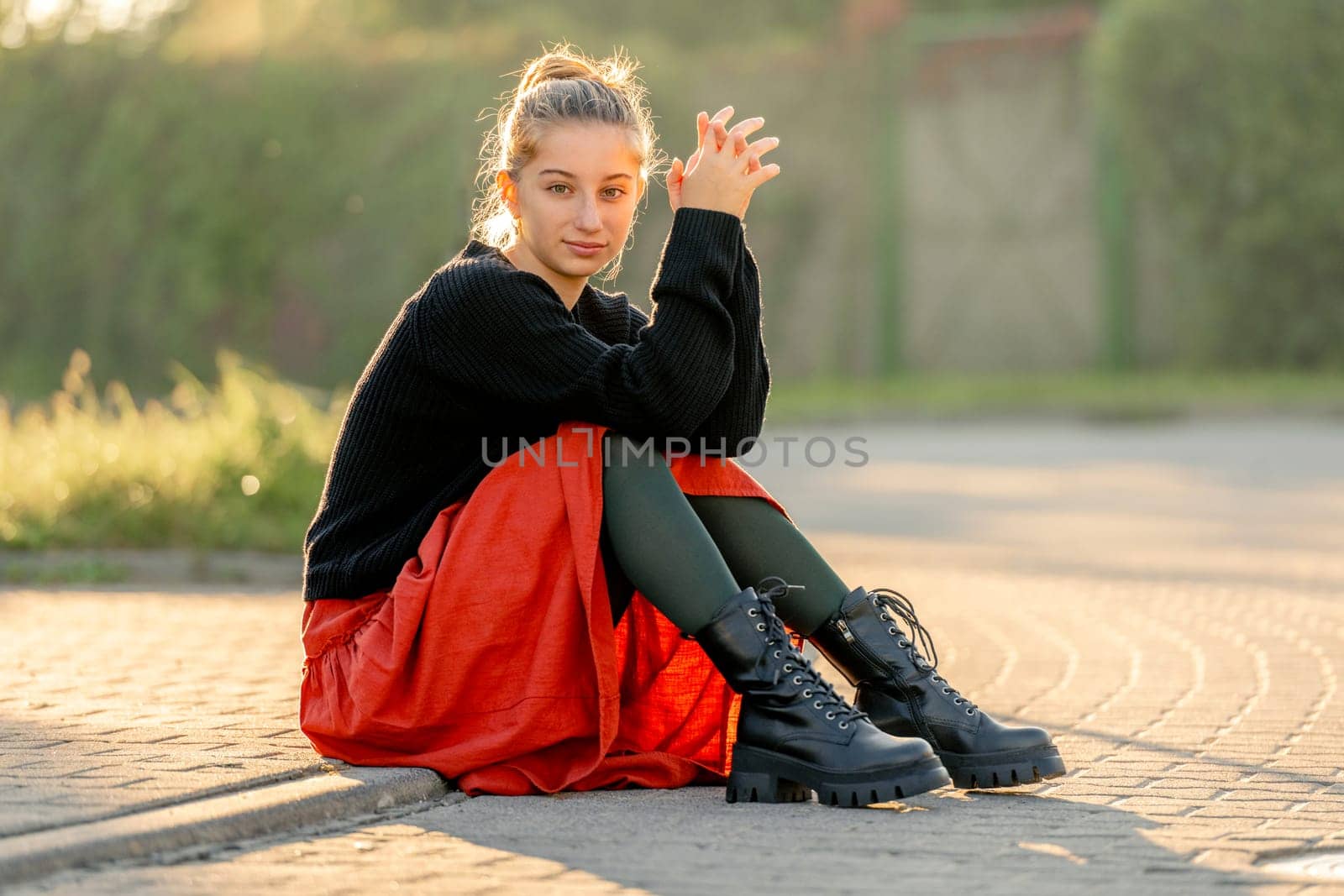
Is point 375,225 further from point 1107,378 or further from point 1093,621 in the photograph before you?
point 1093,621

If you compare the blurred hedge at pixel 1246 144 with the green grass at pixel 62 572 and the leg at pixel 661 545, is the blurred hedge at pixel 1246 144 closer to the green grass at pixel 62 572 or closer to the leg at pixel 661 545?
the green grass at pixel 62 572

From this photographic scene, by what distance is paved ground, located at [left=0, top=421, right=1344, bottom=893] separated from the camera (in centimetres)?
284

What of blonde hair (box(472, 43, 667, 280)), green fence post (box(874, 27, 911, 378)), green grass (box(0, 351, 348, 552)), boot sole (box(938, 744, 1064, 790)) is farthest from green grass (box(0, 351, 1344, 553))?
green fence post (box(874, 27, 911, 378))

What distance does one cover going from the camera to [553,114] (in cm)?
366

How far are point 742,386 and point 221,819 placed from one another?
4.09ft

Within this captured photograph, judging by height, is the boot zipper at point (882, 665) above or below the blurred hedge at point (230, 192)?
below

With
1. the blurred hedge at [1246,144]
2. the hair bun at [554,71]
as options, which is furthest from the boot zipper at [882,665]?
the blurred hedge at [1246,144]

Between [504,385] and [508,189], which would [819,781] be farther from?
[508,189]

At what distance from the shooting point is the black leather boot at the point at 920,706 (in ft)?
11.2

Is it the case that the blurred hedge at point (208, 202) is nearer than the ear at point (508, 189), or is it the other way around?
the ear at point (508, 189)

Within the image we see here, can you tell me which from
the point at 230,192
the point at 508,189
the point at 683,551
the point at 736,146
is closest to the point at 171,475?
the point at 508,189

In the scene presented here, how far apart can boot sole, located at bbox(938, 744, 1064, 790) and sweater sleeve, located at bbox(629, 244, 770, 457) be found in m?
0.70

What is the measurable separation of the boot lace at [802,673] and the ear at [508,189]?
95 centimetres

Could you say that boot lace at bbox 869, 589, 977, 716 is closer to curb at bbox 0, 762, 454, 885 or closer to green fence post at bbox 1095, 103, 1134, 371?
curb at bbox 0, 762, 454, 885
